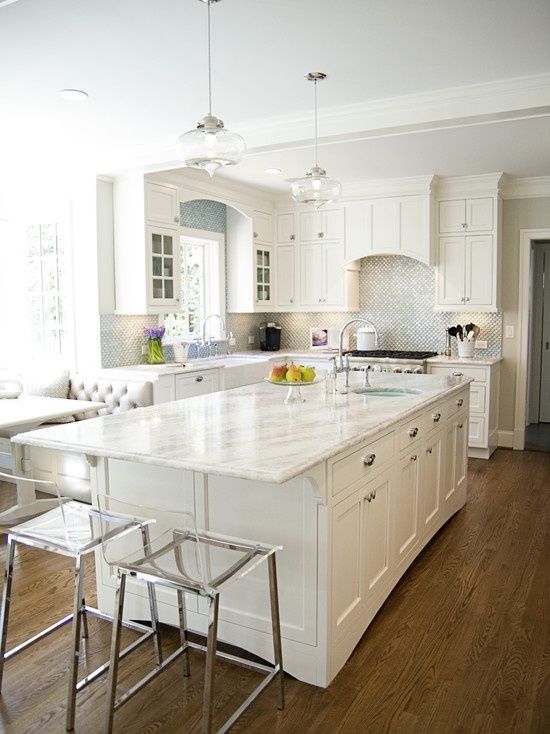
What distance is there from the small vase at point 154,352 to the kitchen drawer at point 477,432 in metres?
2.94

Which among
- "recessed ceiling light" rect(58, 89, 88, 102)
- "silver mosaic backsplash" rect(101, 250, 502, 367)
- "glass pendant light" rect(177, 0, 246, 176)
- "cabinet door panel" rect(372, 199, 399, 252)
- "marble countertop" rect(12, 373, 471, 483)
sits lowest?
"marble countertop" rect(12, 373, 471, 483)

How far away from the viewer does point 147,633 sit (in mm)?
2625

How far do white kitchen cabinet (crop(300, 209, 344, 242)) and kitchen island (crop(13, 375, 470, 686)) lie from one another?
12.6 feet

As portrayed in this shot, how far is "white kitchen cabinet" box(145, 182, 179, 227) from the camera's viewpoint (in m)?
5.35

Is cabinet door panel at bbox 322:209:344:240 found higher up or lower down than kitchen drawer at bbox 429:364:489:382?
higher up

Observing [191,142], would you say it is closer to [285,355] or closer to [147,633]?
[147,633]

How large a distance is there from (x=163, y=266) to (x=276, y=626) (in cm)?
389

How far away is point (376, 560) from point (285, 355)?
4.14 metres

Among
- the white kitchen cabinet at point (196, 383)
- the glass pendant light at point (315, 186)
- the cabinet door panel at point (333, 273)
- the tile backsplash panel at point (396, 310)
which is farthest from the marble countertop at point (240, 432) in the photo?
the cabinet door panel at point (333, 273)

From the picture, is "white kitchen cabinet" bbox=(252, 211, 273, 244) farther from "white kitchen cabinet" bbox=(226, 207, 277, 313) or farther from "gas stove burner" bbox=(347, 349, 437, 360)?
"gas stove burner" bbox=(347, 349, 437, 360)

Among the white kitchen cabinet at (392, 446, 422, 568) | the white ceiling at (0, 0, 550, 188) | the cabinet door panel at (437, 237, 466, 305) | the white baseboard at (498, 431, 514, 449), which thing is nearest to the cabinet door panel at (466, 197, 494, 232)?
the cabinet door panel at (437, 237, 466, 305)

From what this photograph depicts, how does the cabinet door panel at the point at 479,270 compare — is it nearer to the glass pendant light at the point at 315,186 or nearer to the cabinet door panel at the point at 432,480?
the cabinet door panel at the point at 432,480

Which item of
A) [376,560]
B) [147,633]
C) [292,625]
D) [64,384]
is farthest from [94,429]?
[64,384]

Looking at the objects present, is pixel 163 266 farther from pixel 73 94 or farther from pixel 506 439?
pixel 506 439
